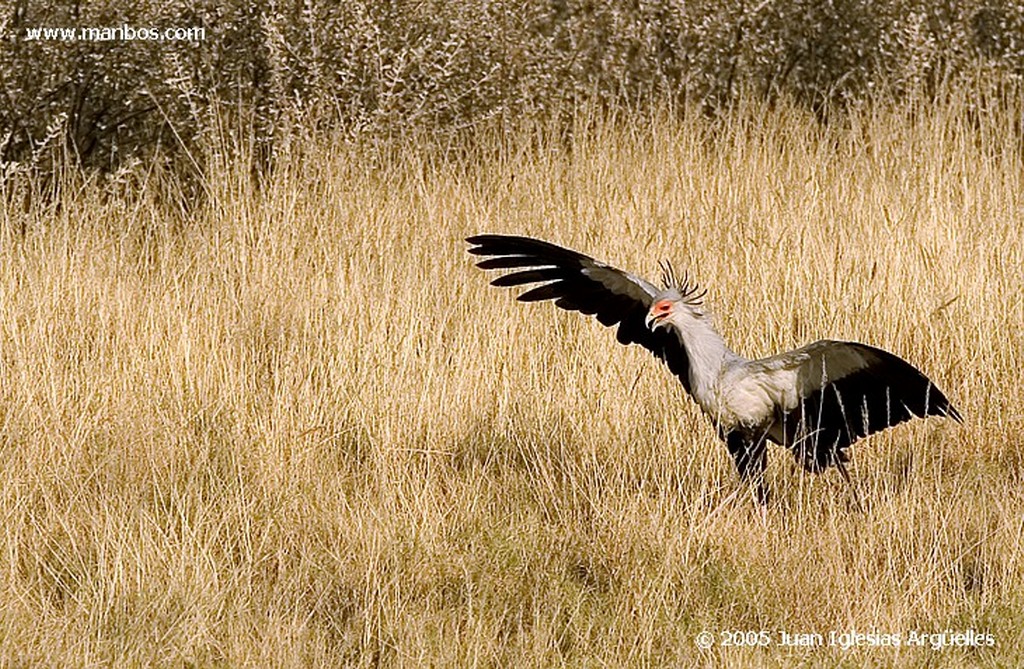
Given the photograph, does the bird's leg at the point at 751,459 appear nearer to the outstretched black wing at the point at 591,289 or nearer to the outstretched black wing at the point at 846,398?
the outstretched black wing at the point at 846,398

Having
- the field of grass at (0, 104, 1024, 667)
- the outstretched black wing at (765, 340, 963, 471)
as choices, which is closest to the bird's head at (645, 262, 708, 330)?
the outstretched black wing at (765, 340, 963, 471)

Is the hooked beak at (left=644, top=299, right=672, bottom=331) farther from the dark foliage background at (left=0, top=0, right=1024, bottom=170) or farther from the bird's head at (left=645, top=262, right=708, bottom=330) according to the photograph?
the dark foliage background at (left=0, top=0, right=1024, bottom=170)

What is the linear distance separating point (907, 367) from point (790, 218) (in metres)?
2.16

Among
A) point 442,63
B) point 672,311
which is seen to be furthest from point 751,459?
point 442,63

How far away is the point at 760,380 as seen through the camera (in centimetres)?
437

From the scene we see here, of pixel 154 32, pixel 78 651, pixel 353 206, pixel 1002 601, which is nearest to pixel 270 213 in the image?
pixel 353 206

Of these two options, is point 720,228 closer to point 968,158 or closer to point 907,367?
point 968,158

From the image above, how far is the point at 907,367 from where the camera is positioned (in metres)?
4.22

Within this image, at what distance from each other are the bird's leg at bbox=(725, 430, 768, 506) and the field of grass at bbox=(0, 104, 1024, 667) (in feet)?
0.27

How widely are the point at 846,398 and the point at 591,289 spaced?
801mm

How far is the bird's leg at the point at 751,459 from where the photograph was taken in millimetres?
4387

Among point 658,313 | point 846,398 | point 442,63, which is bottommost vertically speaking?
point 846,398

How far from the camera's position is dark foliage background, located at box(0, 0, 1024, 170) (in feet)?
23.4

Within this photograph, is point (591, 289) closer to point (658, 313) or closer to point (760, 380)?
point (658, 313)
